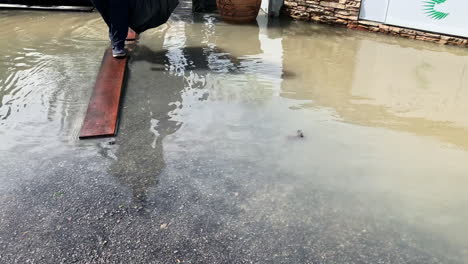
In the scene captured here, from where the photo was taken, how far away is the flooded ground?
6.24ft

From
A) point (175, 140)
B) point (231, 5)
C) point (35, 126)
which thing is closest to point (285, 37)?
point (231, 5)

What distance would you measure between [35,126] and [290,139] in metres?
1.86

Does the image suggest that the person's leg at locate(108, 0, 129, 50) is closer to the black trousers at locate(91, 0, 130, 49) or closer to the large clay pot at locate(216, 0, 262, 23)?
the black trousers at locate(91, 0, 130, 49)

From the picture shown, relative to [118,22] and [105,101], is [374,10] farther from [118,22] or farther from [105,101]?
[105,101]

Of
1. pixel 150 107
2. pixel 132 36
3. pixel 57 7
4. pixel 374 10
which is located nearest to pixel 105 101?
pixel 150 107

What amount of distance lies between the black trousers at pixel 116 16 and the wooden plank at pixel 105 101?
0.87 ft

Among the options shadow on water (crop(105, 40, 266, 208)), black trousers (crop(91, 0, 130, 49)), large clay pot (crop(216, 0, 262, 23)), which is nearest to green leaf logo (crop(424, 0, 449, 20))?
large clay pot (crop(216, 0, 262, 23))

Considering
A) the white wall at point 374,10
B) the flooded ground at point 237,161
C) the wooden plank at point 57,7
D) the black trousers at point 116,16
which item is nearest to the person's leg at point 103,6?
the black trousers at point 116,16

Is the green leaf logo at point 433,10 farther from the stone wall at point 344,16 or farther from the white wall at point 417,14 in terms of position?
the stone wall at point 344,16

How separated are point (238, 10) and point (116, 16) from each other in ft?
6.86

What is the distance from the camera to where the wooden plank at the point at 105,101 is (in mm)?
2811

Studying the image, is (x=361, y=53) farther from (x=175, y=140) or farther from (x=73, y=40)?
(x=73, y=40)

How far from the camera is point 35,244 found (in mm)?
1866

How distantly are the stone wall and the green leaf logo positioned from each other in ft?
0.73
